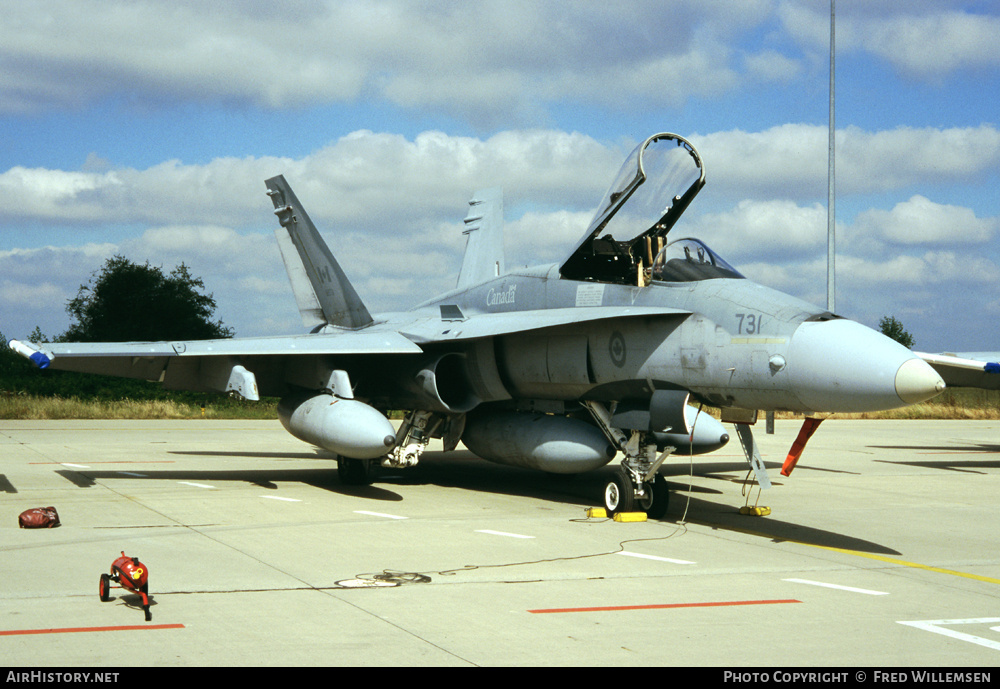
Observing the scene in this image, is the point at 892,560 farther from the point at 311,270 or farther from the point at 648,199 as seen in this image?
the point at 311,270

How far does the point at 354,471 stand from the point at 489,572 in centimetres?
608

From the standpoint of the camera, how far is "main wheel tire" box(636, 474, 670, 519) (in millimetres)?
9922

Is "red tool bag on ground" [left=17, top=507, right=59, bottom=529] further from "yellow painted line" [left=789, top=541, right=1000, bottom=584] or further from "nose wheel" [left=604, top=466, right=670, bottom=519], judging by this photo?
"yellow painted line" [left=789, top=541, right=1000, bottom=584]

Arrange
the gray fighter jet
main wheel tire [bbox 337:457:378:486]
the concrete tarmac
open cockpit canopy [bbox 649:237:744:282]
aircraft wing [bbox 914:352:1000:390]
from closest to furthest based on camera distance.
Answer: the concrete tarmac
the gray fighter jet
open cockpit canopy [bbox 649:237:744:282]
main wheel tire [bbox 337:457:378:486]
aircraft wing [bbox 914:352:1000:390]

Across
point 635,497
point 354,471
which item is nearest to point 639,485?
point 635,497

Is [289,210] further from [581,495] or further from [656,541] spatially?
[656,541]

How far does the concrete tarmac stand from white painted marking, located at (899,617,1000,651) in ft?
0.06

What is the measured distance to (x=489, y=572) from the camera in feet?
23.1

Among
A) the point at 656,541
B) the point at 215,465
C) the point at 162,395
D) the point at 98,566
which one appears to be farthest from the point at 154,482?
the point at 162,395

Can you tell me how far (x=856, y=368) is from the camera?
7391 millimetres

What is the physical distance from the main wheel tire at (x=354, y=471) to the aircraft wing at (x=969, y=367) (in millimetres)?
10500

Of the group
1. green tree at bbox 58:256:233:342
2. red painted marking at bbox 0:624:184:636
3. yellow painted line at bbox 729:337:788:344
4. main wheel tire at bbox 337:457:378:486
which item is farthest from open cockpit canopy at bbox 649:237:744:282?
green tree at bbox 58:256:233:342

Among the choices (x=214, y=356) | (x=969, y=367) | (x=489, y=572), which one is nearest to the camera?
(x=489, y=572)

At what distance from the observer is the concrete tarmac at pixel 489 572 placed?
4910 millimetres
